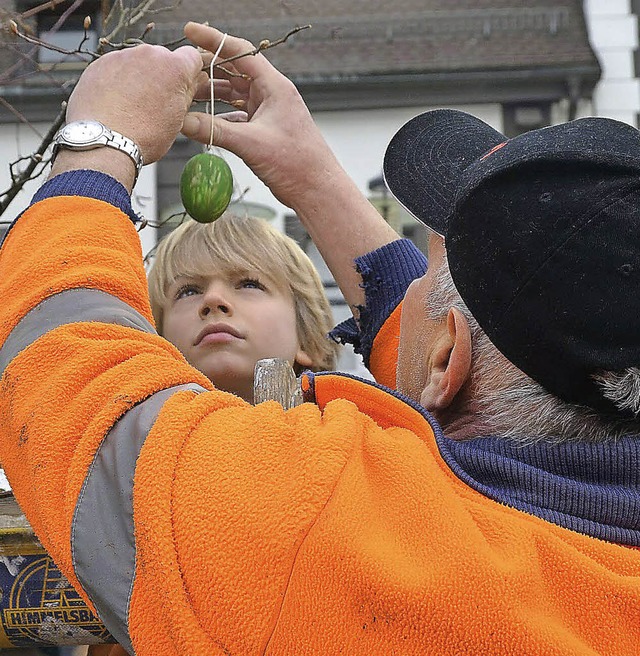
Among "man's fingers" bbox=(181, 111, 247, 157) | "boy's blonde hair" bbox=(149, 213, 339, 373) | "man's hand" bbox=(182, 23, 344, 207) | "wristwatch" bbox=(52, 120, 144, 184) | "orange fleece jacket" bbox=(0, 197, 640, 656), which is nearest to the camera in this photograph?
"orange fleece jacket" bbox=(0, 197, 640, 656)

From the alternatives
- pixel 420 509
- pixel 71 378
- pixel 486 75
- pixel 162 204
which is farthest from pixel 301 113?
pixel 486 75

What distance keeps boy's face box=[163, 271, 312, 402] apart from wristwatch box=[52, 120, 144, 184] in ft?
2.97

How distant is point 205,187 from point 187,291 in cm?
74

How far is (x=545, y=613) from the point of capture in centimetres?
91

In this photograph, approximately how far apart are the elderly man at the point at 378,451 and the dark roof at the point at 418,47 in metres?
6.68

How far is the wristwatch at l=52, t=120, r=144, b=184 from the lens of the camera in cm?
124

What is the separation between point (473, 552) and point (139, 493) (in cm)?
34

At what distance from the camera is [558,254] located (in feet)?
3.25

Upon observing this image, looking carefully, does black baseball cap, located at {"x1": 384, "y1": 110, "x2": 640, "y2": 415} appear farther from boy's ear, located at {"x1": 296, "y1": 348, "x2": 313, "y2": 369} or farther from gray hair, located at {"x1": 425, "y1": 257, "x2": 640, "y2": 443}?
boy's ear, located at {"x1": 296, "y1": 348, "x2": 313, "y2": 369}

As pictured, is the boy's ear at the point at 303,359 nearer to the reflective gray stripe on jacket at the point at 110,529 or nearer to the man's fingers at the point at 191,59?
the man's fingers at the point at 191,59

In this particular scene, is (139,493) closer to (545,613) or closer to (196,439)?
(196,439)

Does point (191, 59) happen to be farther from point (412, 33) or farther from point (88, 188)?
point (412, 33)

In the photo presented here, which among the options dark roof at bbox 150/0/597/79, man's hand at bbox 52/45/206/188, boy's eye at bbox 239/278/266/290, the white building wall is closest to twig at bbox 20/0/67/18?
man's hand at bbox 52/45/206/188

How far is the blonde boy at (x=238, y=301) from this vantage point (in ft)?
7.00
